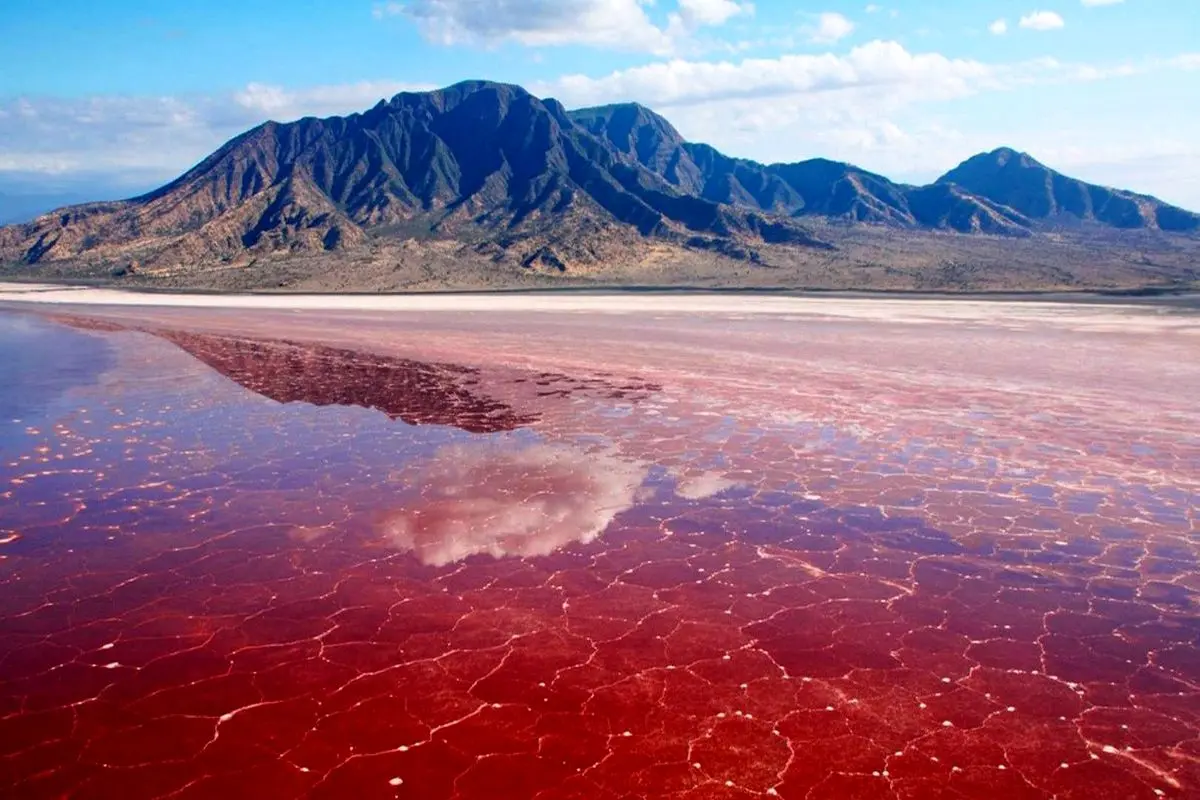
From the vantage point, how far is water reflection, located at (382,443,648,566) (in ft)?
31.0

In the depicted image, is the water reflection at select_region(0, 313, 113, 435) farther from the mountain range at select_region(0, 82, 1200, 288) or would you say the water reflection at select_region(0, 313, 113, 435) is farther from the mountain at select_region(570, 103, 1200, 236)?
the mountain at select_region(570, 103, 1200, 236)

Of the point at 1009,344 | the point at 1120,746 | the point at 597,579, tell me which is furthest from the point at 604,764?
the point at 1009,344

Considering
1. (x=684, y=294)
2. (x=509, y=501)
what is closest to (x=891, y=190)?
(x=684, y=294)

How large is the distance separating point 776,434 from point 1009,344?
1667cm

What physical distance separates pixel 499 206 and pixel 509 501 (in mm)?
100382

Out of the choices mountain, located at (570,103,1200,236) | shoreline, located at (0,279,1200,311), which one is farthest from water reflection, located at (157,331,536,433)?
mountain, located at (570,103,1200,236)

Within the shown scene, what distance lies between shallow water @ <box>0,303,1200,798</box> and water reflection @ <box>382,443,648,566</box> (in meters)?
0.06

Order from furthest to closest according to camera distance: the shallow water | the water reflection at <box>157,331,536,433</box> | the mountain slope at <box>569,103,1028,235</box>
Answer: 1. the mountain slope at <box>569,103,1028,235</box>
2. the water reflection at <box>157,331,536,433</box>
3. the shallow water

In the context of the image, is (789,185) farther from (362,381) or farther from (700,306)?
(362,381)

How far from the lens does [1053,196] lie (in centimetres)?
14150

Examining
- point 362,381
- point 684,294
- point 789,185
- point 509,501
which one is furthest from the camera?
point 789,185

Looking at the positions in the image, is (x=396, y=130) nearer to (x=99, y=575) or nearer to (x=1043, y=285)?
(x=1043, y=285)

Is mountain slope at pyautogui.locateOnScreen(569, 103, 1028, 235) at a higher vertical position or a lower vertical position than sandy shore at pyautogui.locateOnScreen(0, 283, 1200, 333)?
higher

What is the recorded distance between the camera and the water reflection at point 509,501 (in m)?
9.45
